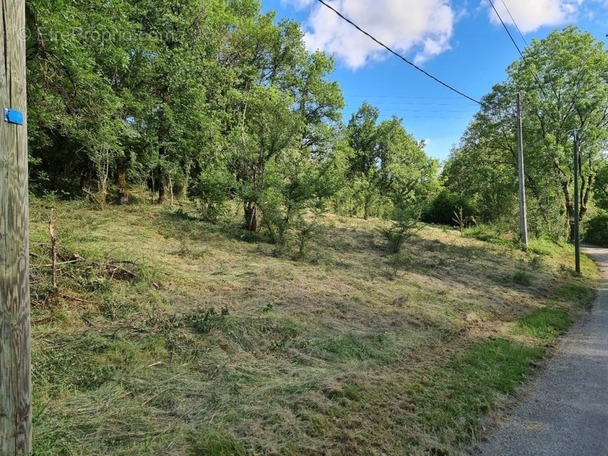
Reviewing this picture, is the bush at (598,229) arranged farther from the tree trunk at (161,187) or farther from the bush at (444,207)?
the tree trunk at (161,187)

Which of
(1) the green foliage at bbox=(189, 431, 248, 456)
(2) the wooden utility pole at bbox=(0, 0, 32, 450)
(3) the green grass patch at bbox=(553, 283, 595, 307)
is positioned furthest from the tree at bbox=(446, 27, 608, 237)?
(2) the wooden utility pole at bbox=(0, 0, 32, 450)

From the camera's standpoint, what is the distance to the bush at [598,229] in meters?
34.6

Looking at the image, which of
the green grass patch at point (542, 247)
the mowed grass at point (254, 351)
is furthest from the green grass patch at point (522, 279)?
the green grass patch at point (542, 247)

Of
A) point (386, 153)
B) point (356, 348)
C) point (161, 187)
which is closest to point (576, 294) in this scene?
point (356, 348)

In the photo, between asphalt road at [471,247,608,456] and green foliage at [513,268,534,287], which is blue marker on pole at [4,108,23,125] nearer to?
asphalt road at [471,247,608,456]

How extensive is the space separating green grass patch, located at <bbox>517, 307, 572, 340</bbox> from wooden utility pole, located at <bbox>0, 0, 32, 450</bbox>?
7.15 metres

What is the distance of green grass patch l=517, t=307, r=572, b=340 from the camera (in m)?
7.07

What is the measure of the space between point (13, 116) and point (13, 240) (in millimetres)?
670

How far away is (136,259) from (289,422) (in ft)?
15.1

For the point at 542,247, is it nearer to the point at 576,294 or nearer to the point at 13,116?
the point at 576,294

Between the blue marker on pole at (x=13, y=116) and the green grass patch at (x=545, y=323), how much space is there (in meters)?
7.48

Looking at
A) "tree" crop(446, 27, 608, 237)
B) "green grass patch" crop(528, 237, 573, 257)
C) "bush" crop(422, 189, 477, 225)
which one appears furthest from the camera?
"bush" crop(422, 189, 477, 225)

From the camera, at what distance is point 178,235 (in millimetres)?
10094

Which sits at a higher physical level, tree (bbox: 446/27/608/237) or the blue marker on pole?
tree (bbox: 446/27/608/237)
